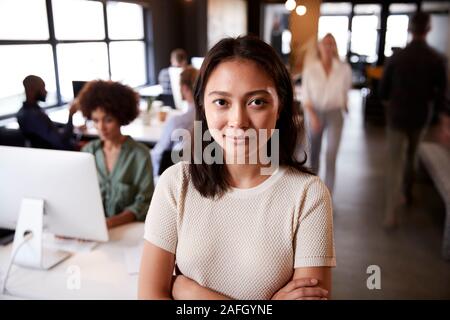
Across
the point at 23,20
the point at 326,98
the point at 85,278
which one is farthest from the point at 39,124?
the point at 326,98

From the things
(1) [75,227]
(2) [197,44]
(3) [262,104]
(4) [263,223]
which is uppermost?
(2) [197,44]

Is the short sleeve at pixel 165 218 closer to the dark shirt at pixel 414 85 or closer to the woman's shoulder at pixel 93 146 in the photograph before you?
the woman's shoulder at pixel 93 146

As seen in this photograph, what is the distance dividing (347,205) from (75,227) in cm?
226

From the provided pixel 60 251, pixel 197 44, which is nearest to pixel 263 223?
pixel 60 251

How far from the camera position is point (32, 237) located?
1.10 meters

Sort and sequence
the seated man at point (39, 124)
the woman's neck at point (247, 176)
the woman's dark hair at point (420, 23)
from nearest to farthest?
the woman's neck at point (247, 176), the seated man at point (39, 124), the woman's dark hair at point (420, 23)

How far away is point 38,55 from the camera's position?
3.92 ft

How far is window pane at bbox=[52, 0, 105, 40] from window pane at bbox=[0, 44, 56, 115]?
3.0 inches

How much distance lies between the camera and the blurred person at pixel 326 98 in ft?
5.34

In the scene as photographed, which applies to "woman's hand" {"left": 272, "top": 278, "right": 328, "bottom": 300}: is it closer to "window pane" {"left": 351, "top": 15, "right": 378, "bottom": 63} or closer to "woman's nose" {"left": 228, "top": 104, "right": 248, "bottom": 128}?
"woman's nose" {"left": 228, "top": 104, "right": 248, "bottom": 128}

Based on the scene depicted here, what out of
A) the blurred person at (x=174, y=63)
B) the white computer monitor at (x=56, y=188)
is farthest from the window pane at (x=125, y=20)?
the white computer monitor at (x=56, y=188)

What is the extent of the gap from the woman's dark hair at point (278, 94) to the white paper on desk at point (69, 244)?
0.53m
